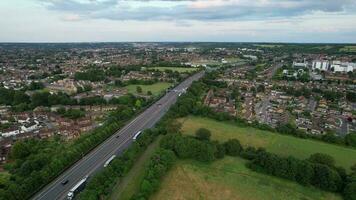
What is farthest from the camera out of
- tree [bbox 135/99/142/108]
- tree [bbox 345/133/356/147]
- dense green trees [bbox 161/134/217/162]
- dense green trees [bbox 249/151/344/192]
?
tree [bbox 135/99/142/108]

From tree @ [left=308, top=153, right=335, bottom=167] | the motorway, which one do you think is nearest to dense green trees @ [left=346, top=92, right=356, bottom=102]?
tree @ [left=308, top=153, right=335, bottom=167]

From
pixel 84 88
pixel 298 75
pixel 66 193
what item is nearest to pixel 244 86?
pixel 298 75

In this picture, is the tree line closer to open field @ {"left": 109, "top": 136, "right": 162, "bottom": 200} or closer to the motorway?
the motorway

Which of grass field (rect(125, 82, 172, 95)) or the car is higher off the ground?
grass field (rect(125, 82, 172, 95))

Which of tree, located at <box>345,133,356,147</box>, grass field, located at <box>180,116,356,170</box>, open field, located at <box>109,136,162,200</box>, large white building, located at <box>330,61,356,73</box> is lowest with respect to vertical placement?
open field, located at <box>109,136,162,200</box>

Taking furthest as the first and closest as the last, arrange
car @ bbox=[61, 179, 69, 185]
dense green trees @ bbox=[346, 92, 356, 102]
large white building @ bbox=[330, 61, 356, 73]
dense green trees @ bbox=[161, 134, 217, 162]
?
large white building @ bbox=[330, 61, 356, 73] < dense green trees @ bbox=[346, 92, 356, 102] < dense green trees @ bbox=[161, 134, 217, 162] < car @ bbox=[61, 179, 69, 185]
